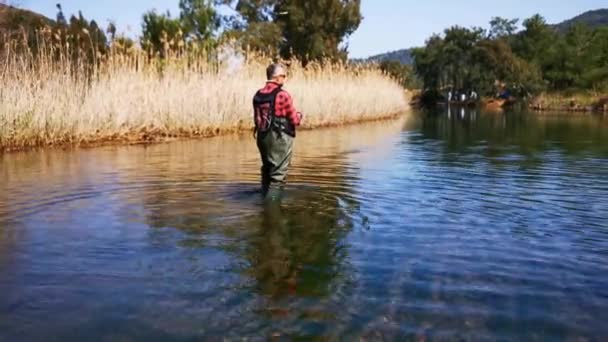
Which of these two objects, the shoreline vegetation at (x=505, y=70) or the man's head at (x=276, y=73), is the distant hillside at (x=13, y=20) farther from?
the shoreline vegetation at (x=505, y=70)

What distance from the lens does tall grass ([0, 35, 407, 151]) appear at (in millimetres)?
12719

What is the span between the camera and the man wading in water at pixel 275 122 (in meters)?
6.81

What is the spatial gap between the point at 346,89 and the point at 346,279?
20889 millimetres

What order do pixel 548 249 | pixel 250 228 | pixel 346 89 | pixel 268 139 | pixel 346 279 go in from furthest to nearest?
pixel 346 89 < pixel 268 139 < pixel 250 228 < pixel 548 249 < pixel 346 279

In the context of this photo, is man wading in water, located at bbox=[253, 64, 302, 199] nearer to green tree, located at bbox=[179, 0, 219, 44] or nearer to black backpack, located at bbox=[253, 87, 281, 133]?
black backpack, located at bbox=[253, 87, 281, 133]

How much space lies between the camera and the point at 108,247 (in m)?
5.18

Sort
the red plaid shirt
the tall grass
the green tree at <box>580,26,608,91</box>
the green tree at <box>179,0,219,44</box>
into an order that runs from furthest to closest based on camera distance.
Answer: the green tree at <box>580,26,608,91</box>
the green tree at <box>179,0,219,44</box>
the tall grass
the red plaid shirt

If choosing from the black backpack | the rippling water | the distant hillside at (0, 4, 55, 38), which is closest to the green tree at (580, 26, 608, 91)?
the distant hillside at (0, 4, 55, 38)

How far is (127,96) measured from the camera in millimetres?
14938

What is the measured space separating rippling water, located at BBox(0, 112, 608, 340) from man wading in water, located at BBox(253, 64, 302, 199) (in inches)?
18.0

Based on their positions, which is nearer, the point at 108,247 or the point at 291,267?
the point at 291,267

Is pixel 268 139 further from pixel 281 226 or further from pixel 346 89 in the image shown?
pixel 346 89

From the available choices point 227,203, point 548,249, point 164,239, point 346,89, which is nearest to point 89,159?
point 227,203

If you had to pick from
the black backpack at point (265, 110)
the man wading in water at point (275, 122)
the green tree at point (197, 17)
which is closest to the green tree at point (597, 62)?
the green tree at point (197, 17)
